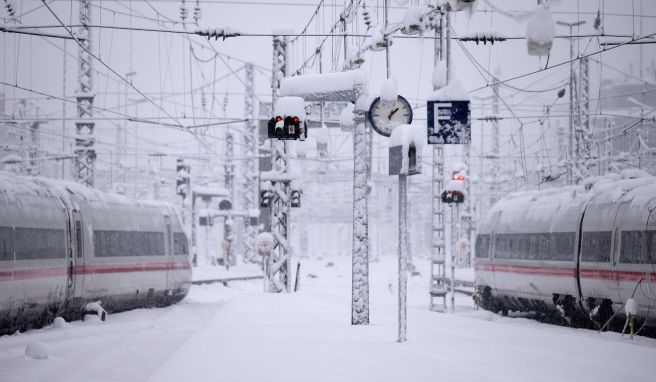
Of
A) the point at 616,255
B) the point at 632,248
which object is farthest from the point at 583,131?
the point at 632,248

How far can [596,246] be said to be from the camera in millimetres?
19828

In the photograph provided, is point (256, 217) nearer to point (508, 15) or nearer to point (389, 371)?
point (508, 15)

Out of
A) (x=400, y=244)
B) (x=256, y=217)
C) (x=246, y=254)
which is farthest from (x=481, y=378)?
(x=246, y=254)

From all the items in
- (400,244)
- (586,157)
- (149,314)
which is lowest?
(149,314)

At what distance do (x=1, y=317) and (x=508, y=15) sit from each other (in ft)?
36.7

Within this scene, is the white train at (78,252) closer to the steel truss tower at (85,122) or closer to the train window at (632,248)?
the steel truss tower at (85,122)

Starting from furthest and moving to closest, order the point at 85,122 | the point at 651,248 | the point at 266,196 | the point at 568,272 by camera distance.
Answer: the point at 85,122 → the point at 266,196 → the point at 568,272 → the point at 651,248

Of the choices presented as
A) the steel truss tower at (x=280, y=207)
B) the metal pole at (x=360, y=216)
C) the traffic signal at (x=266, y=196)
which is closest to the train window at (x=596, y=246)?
the metal pole at (x=360, y=216)

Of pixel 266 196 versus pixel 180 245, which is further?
pixel 180 245

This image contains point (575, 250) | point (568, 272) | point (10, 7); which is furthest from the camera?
point (10, 7)

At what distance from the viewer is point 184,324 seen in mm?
20703

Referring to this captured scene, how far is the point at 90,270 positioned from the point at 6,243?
4497 mm

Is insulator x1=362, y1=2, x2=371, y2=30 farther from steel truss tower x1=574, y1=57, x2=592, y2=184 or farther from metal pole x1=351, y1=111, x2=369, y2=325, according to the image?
steel truss tower x1=574, y1=57, x2=592, y2=184

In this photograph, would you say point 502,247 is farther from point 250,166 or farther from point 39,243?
point 250,166
